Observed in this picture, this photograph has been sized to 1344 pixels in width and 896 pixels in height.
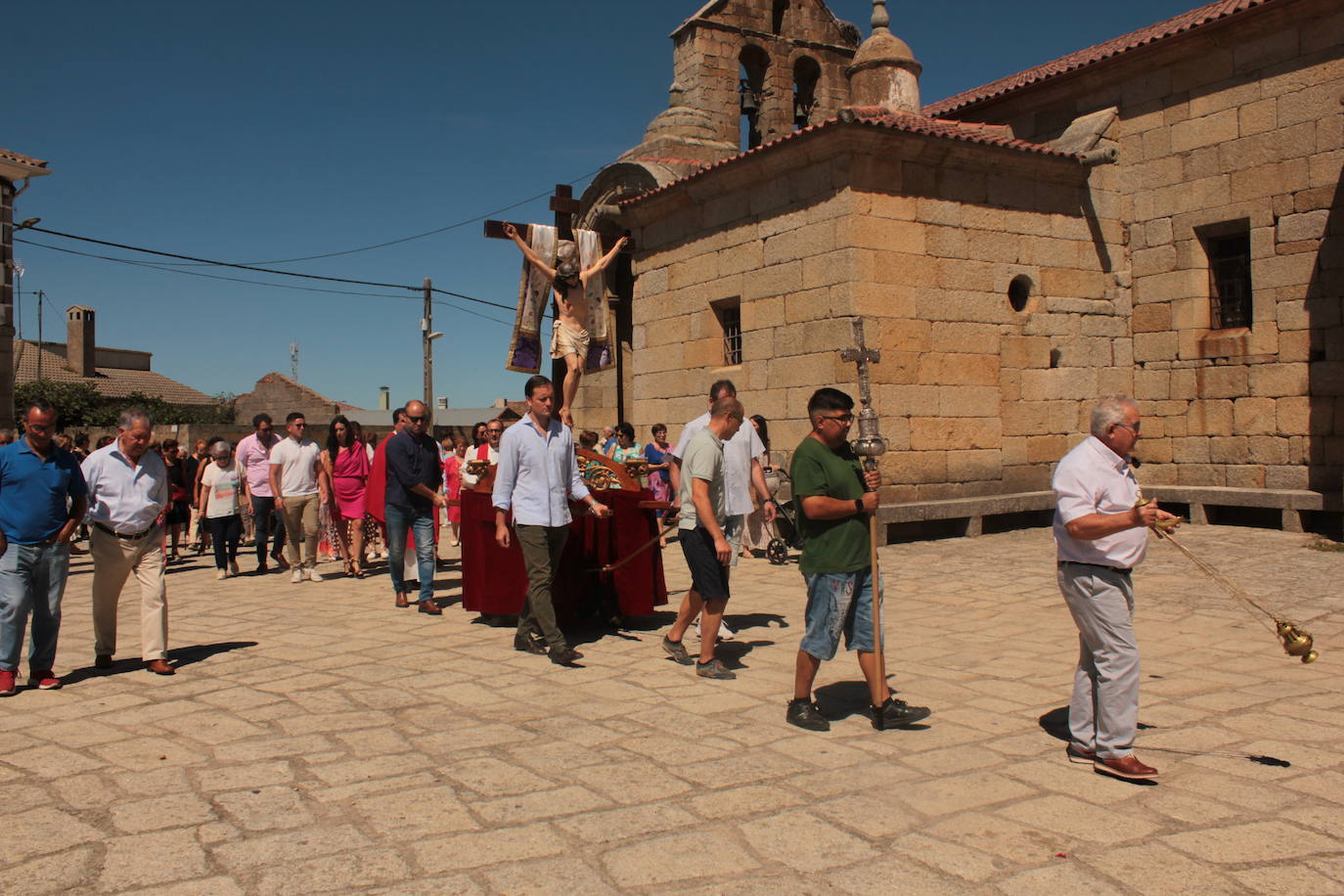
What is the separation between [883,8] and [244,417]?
44.4m

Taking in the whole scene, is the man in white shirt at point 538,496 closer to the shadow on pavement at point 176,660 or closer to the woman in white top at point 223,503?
the shadow on pavement at point 176,660

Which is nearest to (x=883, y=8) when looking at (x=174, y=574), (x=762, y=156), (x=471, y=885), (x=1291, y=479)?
(x=762, y=156)

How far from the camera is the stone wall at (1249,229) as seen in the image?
11.7 m

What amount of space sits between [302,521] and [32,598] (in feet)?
15.2

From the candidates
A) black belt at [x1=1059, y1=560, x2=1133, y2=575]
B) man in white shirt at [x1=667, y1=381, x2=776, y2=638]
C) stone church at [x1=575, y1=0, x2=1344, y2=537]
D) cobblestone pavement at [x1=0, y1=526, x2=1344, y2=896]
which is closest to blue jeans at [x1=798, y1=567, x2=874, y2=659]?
cobblestone pavement at [x1=0, y1=526, x2=1344, y2=896]

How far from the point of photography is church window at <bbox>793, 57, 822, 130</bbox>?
17.7 metres

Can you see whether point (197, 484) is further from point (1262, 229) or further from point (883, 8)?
point (1262, 229)

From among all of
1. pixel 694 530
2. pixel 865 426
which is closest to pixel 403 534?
pixel 694 530

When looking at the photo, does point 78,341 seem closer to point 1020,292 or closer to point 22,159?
point 22,159

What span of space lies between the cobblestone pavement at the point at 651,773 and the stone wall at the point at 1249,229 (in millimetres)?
5718

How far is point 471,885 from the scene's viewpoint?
318 cm

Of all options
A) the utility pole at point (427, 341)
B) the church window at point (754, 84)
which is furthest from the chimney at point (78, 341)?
the church window at point (754, 84)

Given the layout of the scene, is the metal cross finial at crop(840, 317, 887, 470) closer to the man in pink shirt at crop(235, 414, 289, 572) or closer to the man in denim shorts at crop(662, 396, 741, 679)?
the man in denim shorts at crop(662, 396, 741, 679)

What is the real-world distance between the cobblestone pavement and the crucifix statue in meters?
3.21
